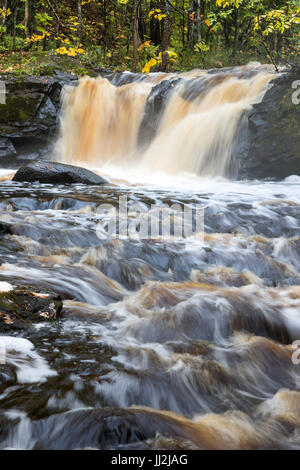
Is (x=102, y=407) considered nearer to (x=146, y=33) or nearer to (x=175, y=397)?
(x=175, y=397)

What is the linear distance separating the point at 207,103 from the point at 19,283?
8970 millimetres

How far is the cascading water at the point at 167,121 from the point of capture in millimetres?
10195

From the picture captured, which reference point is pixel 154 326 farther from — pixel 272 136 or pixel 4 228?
pixel 272 136

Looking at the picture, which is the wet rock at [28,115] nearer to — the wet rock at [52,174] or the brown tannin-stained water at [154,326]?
the wet rock at [52,174]

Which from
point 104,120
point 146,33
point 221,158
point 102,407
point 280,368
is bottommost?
point 280,368

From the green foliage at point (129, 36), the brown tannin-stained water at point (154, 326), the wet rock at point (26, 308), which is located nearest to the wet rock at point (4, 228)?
the brown tannin-stained water at point (154, 326)

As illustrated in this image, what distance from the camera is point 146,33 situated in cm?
2120

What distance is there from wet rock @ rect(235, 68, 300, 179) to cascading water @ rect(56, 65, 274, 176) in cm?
30

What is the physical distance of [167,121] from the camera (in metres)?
11.5

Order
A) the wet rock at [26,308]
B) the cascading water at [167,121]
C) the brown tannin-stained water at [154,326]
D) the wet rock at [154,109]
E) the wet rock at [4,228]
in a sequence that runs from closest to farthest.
A: 1. the brown tannin-stained water at [154,326]
2. the wet rock at [26,308]
3. the wet rock at [4,228]
4. the cascading water at [167,121]
5. the wet rock at [154,109]

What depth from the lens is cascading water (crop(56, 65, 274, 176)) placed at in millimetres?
10195

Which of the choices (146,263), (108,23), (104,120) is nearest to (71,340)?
(146,263)

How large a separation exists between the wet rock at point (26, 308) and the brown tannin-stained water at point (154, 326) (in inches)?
3.7

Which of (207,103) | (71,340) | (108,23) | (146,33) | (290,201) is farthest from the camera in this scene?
(146,33)
